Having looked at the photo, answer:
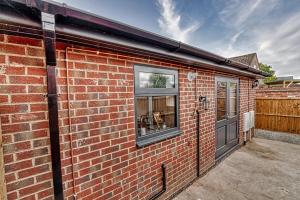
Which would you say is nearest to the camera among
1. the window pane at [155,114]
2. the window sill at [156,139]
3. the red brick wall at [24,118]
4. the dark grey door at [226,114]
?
the red brick wall at [24,118]

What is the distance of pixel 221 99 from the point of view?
15.4ft

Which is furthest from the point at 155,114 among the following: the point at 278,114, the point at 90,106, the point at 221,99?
the point at 278,114

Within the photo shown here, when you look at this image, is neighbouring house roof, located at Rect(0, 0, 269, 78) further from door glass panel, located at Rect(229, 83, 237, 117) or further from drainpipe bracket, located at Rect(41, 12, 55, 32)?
door glass panel, located at Rect(229, 83, 237, 117)

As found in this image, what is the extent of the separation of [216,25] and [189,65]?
4355mm

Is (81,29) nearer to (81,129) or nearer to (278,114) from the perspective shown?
(81,129)

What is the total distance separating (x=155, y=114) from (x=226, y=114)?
3.25 metres

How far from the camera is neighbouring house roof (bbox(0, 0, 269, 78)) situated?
3.61 feet

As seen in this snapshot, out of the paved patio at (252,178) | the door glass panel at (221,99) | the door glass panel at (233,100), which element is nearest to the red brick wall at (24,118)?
the paved patio at (252,178)

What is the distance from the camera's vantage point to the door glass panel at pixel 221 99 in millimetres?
4514

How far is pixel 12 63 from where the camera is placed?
1.28m

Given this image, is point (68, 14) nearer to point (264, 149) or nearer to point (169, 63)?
point (169, 63)

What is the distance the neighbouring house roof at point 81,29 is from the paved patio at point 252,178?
2992 mm

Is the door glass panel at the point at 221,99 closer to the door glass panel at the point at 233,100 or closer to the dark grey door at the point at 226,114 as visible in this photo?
the dark grey door at the point at 226,114

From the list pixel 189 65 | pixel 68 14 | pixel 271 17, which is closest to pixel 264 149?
pixel 189 65
